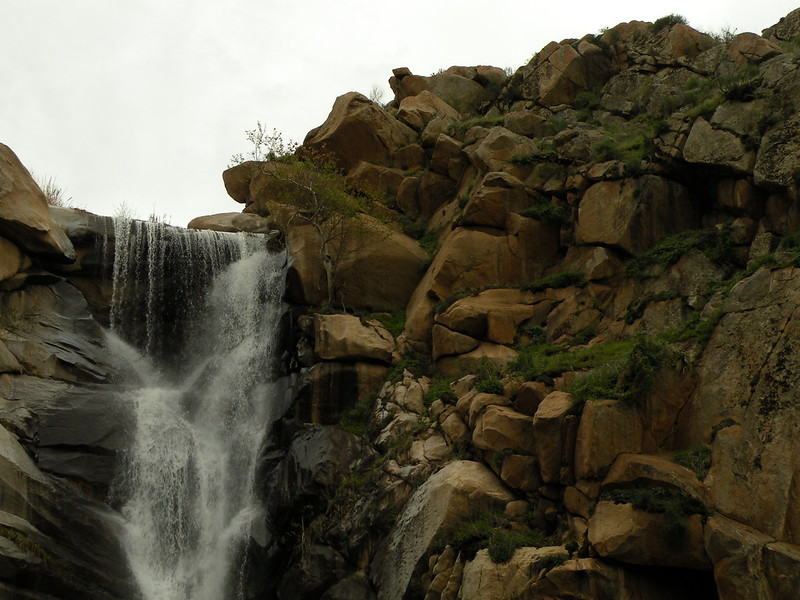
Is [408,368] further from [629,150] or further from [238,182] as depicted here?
[238,182]

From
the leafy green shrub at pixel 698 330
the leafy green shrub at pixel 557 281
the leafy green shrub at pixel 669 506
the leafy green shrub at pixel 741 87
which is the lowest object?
the leafy green shrub at pixel 669 506

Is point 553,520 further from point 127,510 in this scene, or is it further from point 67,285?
point 67,285

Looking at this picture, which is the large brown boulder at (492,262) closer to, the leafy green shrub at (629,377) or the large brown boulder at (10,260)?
the leafy green shrub at (629,377)

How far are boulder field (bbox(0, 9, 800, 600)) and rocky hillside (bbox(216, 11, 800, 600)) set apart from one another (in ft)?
0.24

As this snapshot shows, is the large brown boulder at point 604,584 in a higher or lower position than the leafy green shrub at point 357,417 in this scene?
lower

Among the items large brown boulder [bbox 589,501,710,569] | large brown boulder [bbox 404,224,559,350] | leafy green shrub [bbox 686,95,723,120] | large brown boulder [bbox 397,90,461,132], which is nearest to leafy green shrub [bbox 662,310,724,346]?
large brown boulder [bbox 589,501,710,569]

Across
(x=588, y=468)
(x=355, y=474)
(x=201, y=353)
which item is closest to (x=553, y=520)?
(x=588, y=468)

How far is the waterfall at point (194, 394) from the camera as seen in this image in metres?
21.7

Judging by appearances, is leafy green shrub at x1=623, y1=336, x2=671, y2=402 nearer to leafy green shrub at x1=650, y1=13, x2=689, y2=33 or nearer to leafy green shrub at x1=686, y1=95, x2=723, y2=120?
leafy green shrub at x1=686, y1=95, x2=723, y2=120

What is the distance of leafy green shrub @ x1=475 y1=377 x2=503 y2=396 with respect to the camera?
19531 millimetres

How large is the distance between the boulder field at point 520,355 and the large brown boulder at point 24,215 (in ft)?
0.31

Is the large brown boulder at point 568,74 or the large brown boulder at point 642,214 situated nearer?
the large brown boulder at point 642,214

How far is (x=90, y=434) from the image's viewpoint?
22.4 metres

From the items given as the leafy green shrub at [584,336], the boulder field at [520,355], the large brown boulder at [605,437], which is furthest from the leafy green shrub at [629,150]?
the large brown boulder at [605,437]
